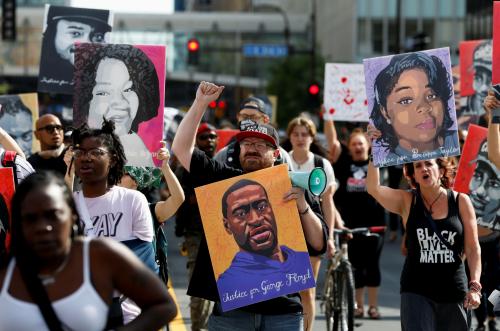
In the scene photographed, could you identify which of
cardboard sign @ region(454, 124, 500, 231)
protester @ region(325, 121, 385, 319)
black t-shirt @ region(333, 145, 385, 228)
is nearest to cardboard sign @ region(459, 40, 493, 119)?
protester @ region(325, 121, 385, 319)

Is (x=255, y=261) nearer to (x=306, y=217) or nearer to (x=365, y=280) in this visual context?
(x=306, y=217)

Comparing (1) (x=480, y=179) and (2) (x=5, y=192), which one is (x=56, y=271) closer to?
(2) (x=5, y=192)

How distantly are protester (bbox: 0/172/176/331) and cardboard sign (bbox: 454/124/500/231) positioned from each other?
5.88 meters

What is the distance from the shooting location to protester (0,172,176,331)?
3.65 metres

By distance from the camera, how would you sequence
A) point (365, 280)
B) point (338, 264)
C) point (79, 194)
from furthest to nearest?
1. point (365, 280)
2. point (338, 264)
3. point (79, 194)

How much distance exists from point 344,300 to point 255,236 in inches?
164

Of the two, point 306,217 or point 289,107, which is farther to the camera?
point 289,107

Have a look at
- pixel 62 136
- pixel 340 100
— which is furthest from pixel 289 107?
pixel 62 136

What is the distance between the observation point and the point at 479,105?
13688mm

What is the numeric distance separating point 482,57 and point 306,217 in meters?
8.21

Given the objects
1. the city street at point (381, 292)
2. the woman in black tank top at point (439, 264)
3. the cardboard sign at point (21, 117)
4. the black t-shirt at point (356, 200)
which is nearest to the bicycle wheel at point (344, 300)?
the city street at point (381, 292)

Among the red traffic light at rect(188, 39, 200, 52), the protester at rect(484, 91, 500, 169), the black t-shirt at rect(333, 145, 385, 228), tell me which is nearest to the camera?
the protester at rect(484, 91, 500, 169)

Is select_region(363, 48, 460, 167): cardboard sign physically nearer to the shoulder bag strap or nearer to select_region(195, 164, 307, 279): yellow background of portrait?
select_region(195, 164, 307, 279): yellow background of portrait

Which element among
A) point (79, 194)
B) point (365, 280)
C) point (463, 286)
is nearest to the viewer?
point (79, 194)
